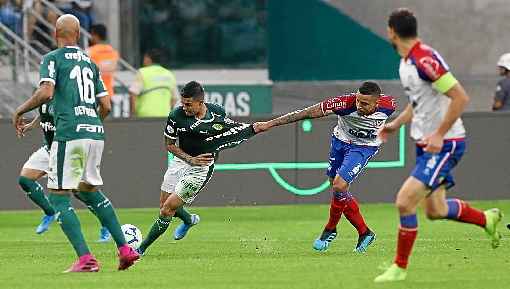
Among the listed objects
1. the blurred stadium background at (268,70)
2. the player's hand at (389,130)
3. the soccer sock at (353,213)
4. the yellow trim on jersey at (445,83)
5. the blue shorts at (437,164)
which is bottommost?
the blurred stadium background at (268,70)

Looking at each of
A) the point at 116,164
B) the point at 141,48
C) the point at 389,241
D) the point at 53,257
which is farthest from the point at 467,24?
the point at 53,257

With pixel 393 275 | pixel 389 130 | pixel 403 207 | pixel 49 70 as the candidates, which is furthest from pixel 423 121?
pixel 49 70

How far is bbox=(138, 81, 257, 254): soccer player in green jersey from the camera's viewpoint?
14.1 metres

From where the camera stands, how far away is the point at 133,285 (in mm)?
11219

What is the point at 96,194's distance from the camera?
12.5m

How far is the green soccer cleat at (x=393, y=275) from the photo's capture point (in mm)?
11164

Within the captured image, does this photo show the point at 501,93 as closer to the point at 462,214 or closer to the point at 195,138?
the point at 195,138

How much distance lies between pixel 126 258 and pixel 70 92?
1405mm

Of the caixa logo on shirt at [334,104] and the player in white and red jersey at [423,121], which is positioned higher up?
the player in white and red jersey at [423,121]

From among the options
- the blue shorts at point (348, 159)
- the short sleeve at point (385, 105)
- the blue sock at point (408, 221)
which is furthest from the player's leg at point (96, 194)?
the short sleeve at point (385, 105)

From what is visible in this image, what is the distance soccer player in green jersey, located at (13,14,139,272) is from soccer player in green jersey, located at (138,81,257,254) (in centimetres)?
171

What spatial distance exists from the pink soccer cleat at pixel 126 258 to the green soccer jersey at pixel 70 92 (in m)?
0.95

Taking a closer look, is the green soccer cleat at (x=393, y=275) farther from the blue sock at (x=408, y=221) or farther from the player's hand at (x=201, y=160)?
the player's hand at (x=201, y=160)

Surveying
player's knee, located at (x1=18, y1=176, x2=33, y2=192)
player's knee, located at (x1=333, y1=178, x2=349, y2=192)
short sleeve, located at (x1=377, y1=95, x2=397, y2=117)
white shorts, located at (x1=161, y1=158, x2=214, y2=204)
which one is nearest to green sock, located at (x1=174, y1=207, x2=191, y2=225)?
white shorts, located at (x1=161, y1=158, x2=214, y2=204)
